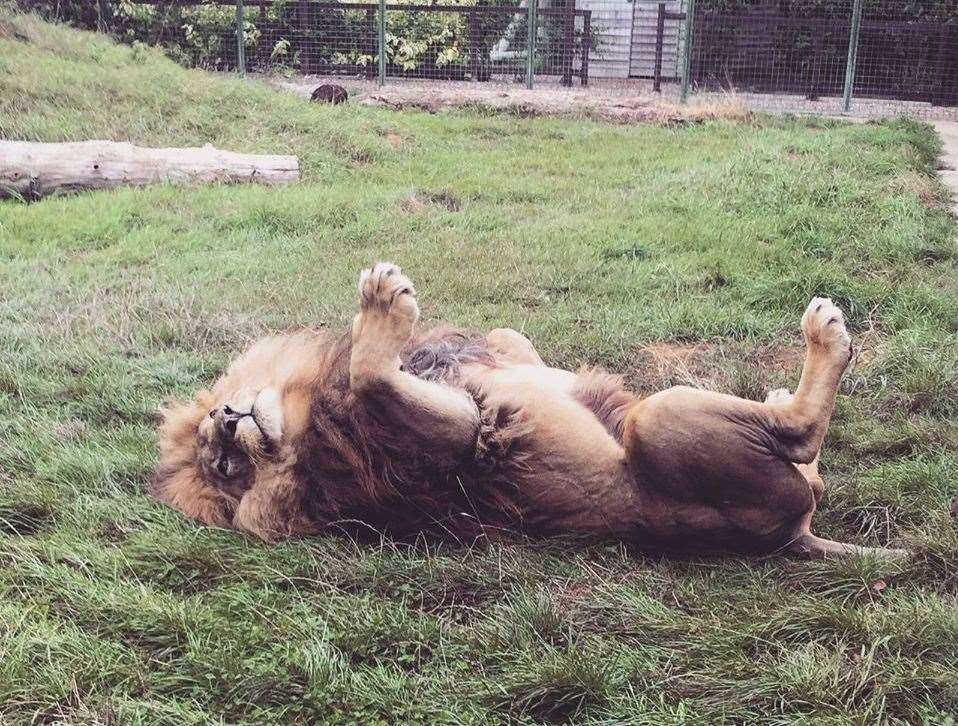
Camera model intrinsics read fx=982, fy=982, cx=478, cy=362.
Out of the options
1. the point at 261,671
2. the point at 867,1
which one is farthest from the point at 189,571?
the point at 867,1

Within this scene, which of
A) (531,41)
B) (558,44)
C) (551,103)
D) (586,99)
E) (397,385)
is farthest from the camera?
(558,44)

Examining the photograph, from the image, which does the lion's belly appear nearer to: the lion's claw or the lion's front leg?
the lion's front leg

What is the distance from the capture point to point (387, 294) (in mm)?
3287

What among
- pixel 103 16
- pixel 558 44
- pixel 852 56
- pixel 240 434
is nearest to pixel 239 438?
pixel 240 434

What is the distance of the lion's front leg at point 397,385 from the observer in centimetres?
315

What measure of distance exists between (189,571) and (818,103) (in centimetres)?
1722

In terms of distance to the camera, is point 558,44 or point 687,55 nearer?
point 687,55

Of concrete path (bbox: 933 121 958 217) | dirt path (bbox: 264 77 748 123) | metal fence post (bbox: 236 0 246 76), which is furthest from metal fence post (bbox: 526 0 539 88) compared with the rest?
concrete path (bbox: 933 121 958 217)

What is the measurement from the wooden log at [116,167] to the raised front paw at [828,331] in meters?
7.24

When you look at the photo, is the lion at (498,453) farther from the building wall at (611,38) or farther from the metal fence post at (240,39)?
the building wall at (611,38)

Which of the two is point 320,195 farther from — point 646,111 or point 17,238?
point 646,111

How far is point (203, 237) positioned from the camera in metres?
7.70

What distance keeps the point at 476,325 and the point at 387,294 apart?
239 centimetres

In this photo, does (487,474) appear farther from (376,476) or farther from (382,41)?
(382,41)
